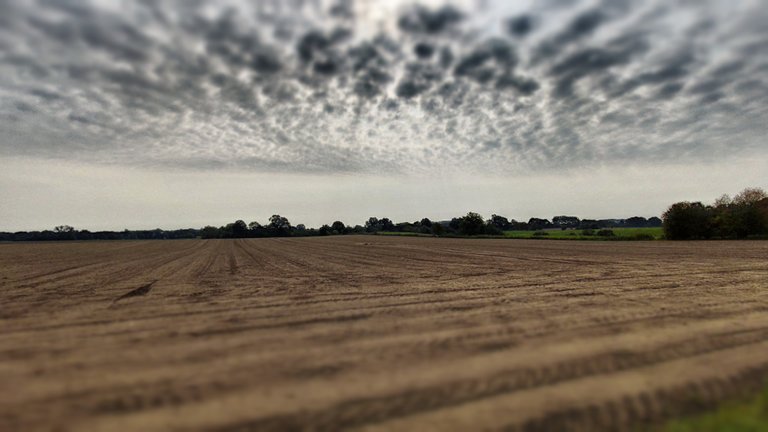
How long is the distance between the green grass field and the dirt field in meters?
0.19

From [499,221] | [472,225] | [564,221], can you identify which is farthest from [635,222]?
[472,225]

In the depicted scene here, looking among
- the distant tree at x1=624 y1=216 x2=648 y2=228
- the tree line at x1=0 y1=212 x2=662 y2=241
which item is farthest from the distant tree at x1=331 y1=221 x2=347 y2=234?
the distant tree at x1=624 y1=216 x2=648 y2=228

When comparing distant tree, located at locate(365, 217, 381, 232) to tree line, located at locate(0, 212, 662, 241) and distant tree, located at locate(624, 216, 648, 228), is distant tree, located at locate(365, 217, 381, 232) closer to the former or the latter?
tree line, located at locate(0, 212, 662, 241)

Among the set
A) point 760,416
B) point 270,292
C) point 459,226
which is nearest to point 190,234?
point 459,226

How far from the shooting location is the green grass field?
315 cm

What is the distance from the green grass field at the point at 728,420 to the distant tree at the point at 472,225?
8446 cm

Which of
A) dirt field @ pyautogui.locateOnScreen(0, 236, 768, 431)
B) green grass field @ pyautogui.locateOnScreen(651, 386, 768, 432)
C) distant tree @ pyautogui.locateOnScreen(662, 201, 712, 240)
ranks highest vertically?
distant tree @ pyautogui.locateOnScreen(662, 201, 712, 240)

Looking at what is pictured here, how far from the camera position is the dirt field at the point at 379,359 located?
342 centimetres

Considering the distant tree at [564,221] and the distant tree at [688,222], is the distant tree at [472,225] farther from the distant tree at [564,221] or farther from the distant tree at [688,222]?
the distant tree at [564,221]

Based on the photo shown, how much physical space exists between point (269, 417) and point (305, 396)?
466 millimetres

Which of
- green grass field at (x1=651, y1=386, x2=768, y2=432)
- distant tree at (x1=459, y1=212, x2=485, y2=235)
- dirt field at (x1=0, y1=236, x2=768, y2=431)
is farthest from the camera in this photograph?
distant tree at (x1=459, y1=212, x2=485, y2=235)

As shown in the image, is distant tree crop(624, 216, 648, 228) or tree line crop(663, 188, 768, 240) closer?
tree line crop(663, 188, 768, 240)

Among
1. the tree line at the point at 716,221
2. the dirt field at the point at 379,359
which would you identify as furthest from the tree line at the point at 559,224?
the dirt field at the point at 379,359

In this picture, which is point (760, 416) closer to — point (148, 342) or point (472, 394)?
point (472, 394)
